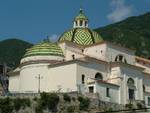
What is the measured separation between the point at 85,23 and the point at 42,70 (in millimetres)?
18404

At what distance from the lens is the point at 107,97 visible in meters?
61.6

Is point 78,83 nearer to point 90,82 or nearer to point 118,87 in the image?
point 90,82

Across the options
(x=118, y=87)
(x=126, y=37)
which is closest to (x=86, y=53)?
(x=118, y=87)

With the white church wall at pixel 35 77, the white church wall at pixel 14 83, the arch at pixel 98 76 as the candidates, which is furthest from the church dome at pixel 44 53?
the white church wall at pixel 14 83

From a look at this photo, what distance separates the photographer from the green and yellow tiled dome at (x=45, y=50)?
65125 millimetres

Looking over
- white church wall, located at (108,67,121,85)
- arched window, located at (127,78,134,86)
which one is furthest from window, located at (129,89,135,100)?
white church wall, located at (108,67,121,85)

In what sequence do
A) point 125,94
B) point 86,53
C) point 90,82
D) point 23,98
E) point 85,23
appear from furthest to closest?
point 85,23, point 86,53, point 125,94, point 90,82, point 23,98

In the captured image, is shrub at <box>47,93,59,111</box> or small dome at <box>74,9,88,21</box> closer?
shrub at <box>47,93,59,111</box>

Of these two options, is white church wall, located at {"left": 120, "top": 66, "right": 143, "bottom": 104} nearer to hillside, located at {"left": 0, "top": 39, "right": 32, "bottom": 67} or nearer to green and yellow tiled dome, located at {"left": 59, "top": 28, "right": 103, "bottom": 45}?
green and yellow tiled dome, located at {"left": 59, "top": 28, "right": 103, "bottom": 45}

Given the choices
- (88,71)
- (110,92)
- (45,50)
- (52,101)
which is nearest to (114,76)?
(110,92)

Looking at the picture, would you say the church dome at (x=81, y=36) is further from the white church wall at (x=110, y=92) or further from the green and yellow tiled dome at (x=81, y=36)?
the white church wall at (x=110, y=92)

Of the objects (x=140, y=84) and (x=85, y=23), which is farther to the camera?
(x=85, y=23)

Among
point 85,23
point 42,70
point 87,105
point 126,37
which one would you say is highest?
point 126,37

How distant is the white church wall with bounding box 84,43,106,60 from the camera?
69.5m
